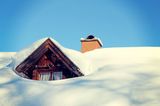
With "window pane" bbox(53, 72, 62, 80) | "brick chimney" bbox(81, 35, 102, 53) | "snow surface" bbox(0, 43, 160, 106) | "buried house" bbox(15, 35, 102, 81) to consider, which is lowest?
"snow surface" bbox(0, 43, 160, 106)

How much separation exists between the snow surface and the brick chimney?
3.47 meters

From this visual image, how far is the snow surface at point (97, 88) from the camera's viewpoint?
7055 millimetres

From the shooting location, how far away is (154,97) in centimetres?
698

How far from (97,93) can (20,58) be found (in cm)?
405

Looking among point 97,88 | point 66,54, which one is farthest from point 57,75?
point 97,88

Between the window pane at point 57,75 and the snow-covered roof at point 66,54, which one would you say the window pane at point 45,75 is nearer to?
the window pane at point 57,75

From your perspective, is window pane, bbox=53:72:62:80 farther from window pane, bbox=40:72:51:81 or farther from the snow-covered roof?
the snow-covered roof

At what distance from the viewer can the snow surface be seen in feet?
23.1

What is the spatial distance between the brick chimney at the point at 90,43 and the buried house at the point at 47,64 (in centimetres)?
337

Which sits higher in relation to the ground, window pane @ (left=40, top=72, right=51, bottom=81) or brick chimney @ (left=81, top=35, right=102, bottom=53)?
brick chimney @ (left=81, top=35, right=102, bottom=53)

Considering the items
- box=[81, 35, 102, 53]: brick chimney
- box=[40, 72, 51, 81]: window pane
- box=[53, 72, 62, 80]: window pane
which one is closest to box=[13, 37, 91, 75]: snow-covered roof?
box=[53, 72, 62, 80]: window pane

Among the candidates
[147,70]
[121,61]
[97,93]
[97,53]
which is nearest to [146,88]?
[97,93]

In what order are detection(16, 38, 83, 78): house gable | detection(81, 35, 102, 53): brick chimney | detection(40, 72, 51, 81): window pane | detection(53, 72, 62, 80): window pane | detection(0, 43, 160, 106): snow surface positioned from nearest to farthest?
detection(0, 43, 160, 106): snow surface < detection(16, 38, 83, 78): house gable < detection(53, 72, 62, 80): window pane < detection(40, 72, 51, 81): window pane < detection(81, 35, 102, 53): brick chimney

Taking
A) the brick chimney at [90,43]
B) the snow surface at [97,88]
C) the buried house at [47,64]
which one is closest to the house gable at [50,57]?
the buried house at [47,64]
